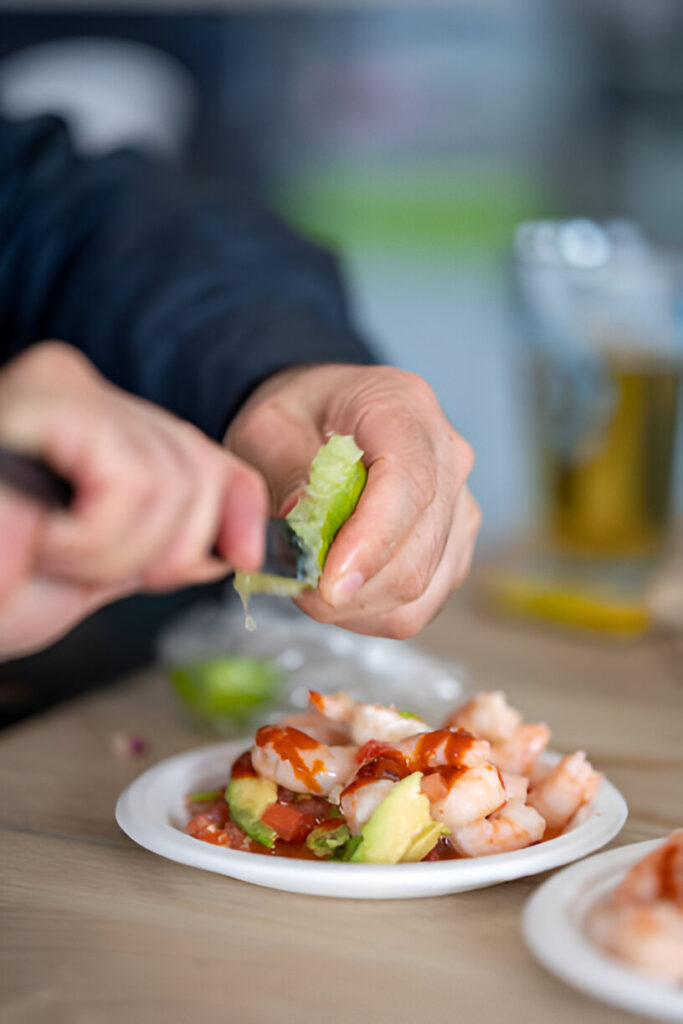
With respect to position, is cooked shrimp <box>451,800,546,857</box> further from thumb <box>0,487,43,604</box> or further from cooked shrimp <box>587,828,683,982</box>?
thumb <box>0,487,43,604</box>

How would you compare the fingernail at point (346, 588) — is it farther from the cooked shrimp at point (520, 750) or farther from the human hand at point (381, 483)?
the cooked shrimp at point (520, 750)

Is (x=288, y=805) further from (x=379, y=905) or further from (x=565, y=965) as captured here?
(x=565, y=965)

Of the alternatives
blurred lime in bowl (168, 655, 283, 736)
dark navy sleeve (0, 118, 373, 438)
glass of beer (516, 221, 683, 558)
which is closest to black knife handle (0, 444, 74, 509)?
blurred lime in bowl (168, 655, 283, 736)

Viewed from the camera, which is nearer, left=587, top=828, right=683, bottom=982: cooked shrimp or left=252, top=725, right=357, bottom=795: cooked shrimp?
left=587, top=828, right=683, bottom=982: cooked shrimp

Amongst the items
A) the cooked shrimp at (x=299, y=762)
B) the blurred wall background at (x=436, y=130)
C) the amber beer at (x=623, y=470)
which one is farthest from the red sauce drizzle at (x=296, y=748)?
the blurred wall background at (x=436, y=130)

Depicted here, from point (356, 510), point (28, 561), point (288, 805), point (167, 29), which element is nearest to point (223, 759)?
point (288, 805)
